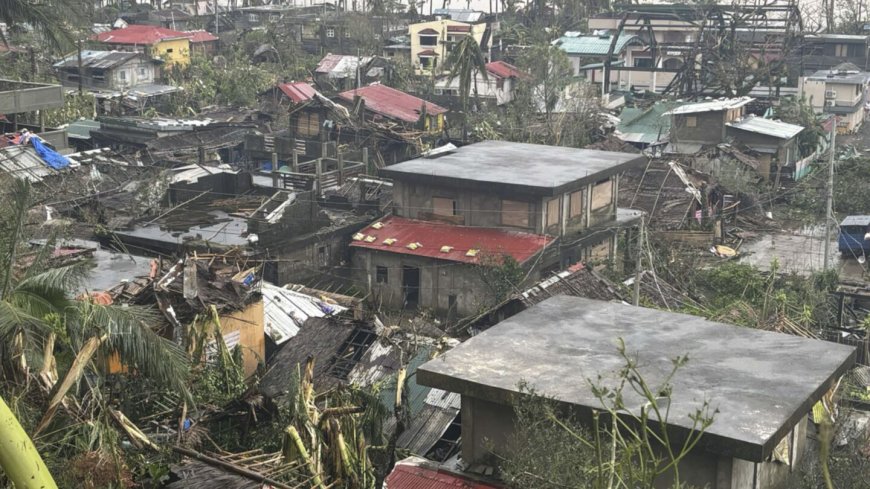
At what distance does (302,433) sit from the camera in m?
13.4

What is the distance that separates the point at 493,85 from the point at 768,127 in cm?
1836

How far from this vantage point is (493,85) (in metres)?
59.6

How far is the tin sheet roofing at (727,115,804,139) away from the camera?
44312mm

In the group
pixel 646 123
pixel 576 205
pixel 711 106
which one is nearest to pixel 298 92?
pixel 646 123

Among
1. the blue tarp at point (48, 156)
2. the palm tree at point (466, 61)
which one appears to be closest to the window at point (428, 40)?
the palm tree at point (466, 61)

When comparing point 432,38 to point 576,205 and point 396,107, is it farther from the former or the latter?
point 576,205

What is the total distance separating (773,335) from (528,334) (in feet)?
11.9

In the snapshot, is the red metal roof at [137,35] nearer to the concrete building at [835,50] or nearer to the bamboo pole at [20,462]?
the concrete building at [835,50]

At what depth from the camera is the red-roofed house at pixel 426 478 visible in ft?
46.6

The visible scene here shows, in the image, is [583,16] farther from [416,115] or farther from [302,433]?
[302,433]

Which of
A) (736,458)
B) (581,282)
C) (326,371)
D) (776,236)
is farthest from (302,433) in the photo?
(776,236)

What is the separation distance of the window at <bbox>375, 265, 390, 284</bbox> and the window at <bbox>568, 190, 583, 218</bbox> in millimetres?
5785

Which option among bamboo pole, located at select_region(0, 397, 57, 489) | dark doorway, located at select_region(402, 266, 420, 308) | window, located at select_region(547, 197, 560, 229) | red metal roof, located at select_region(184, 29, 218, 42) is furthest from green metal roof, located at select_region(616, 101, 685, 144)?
bamboo pole, located at select_region(0, 397, 57, 489)

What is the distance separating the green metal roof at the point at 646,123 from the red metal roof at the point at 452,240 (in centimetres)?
1878
